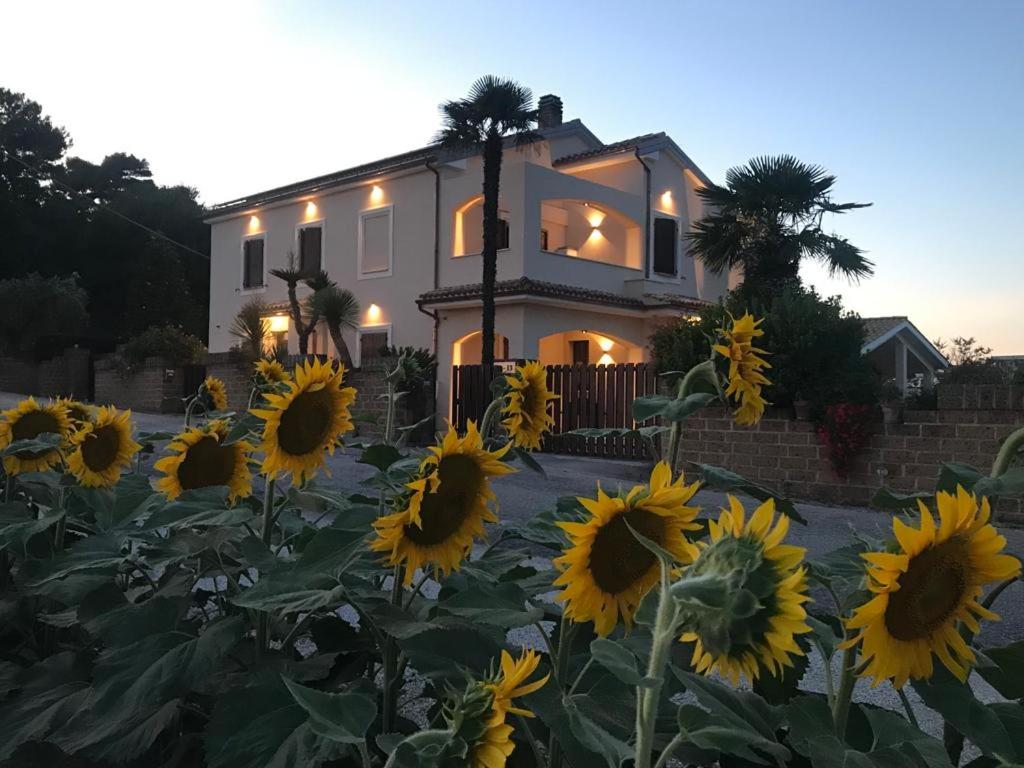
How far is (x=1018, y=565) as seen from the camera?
0.77 meters

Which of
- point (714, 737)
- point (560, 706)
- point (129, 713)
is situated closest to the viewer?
point (714, 737)

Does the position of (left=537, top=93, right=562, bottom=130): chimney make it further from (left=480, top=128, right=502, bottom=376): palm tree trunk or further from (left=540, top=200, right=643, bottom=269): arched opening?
(left=480, top=128, right=502, bottom=376): palm tree trunk

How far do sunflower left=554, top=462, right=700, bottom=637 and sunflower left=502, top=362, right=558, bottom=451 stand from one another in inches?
36.9

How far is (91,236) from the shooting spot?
37.0m

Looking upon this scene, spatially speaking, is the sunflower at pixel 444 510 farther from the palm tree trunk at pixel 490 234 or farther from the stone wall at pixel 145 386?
the stone wall at pixel 145 386

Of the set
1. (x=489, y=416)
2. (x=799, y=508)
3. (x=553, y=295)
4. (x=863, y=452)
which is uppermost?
(x=553, y=295)

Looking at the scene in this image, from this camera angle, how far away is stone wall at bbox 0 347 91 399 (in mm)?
24109

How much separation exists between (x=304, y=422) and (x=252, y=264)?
23.8 m

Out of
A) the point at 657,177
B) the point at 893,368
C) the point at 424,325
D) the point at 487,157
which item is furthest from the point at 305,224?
the point at 893,368

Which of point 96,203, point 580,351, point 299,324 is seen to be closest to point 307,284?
point 299,324

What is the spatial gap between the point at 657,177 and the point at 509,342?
20.2 feet

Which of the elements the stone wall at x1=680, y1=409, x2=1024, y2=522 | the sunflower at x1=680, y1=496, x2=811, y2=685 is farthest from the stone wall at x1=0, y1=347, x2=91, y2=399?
the sunflower at x1=680, y1=496, x2=811, y2=685

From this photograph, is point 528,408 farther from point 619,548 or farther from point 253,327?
point 253,327

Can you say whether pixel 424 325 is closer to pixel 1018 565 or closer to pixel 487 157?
pixel 487 157
